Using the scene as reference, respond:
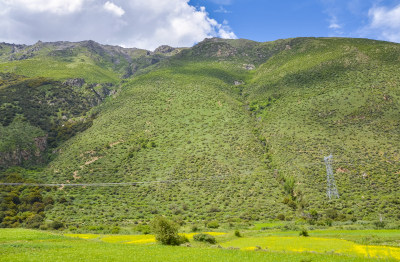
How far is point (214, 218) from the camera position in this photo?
48.1 meters

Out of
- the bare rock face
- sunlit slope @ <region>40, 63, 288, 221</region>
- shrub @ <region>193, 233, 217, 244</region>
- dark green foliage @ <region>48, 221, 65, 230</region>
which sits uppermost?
the bare rock face

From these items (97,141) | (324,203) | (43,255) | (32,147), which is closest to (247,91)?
(97,141)

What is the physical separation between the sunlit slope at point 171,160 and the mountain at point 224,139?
1.10 feet

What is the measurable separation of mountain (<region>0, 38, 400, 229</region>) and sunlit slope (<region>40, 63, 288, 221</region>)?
33cm

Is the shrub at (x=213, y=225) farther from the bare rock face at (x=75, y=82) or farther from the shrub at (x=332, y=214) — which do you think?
the bare rock face at (x=75, y=82)

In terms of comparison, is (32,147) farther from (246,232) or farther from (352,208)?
(352,208)

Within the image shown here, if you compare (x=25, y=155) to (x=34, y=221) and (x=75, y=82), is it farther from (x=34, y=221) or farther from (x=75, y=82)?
(x=75, y=82)

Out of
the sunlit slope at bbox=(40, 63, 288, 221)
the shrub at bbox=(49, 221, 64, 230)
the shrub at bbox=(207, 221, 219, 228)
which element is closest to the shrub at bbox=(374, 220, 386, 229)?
the sunlit slope at bbox=(40, 63, 288, 221)

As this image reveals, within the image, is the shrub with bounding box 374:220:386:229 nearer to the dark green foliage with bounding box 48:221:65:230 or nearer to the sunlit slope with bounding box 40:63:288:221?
the sunlit slope with bounding box 40:63:288:221

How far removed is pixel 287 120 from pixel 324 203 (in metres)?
34.0

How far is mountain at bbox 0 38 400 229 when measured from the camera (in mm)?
51344

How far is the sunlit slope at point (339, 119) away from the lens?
49513mm

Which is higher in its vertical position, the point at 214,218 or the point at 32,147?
the point at 32,147

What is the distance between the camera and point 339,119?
2810 inches
